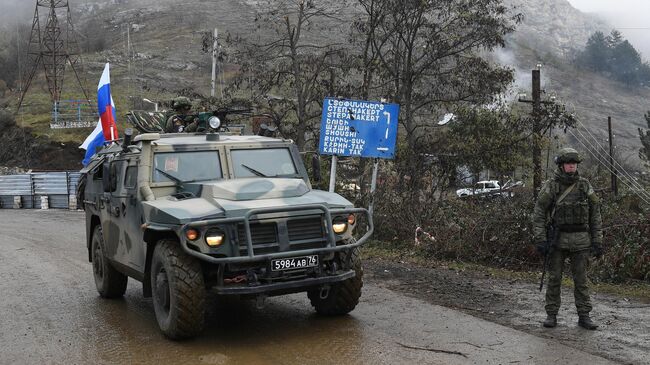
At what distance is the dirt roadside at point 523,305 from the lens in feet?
20.8

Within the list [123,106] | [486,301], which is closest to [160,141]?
[486,301]

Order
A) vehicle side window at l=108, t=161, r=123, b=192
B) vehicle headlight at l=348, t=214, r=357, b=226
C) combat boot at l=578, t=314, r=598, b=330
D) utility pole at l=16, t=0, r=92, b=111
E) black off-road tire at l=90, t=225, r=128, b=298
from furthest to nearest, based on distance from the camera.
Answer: utility pole at l=16, t=0, r=92, b=111 < black off-road tire at l=90, t=225, r=128, b=298 < vehicle side window at l=108, t=161, r=123, b=192 < combat boot at l=578, t=314, r=598, b=330 < vehicle headlight at l=348, t=214, r=357, b=226

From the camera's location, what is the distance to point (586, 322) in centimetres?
692

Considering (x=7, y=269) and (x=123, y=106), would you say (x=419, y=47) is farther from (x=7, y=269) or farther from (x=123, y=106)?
(x=123, y=106)

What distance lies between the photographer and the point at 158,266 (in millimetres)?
6699

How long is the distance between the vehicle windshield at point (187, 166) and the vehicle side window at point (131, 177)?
0.80 feet

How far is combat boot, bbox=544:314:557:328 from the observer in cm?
693

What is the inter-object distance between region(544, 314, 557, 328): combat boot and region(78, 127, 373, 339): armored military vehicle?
1.98 metres

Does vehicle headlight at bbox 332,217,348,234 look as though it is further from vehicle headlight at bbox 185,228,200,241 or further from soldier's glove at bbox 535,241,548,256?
soldier's glove at bbox 535,241,548,256

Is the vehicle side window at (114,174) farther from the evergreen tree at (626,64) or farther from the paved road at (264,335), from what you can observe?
the evergreen tree at (626,64)

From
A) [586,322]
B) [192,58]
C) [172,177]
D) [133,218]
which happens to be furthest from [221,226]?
[192,58]

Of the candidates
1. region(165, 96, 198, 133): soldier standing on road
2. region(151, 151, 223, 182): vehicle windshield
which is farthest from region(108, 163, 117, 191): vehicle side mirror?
region(165, 96, 198, 133): soldier standing on road

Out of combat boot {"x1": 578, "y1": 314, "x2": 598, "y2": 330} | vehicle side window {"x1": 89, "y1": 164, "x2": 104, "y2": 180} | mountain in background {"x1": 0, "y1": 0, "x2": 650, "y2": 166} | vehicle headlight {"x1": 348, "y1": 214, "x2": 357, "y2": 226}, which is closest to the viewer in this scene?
vehicle headlight {"x1": 348, "y1": 214, "x2": 357, "y2": 226}

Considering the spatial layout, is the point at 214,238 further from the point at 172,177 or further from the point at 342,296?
the point at 342,296
